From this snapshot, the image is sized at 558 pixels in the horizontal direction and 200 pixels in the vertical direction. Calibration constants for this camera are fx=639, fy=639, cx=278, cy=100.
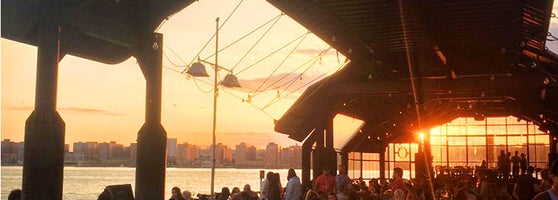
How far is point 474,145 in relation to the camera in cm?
4122

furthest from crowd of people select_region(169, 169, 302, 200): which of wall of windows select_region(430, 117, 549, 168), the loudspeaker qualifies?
wall of windows select_region(430, 117, 549, 168)

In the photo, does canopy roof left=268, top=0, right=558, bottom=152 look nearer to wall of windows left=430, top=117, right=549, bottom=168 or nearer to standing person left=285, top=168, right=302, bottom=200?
standing person left=285, top=168, right=302, bottom=200

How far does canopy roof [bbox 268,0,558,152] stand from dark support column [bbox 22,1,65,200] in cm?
692

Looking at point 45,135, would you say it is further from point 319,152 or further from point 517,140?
point 517,140

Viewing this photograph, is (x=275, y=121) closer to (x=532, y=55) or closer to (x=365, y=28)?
(x=365, y=28)

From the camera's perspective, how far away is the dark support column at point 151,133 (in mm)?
9680

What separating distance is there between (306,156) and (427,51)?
608cm

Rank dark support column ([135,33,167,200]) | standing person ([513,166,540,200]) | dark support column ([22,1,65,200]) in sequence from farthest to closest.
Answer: standing person ([513,166,540,200]), dark support column ([135,33,167,200]), dark support column ([22,1,65,200])

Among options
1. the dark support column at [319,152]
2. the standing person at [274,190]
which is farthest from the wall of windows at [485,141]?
the standing person at [274,190]

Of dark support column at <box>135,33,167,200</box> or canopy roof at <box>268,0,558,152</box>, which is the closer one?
dark support column at <box>135,33,167,200</box>

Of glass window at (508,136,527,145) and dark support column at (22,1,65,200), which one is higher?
glass window at (508,136,527,145)

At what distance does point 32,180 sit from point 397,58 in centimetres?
1332

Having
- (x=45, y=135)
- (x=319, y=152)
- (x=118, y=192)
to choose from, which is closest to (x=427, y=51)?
(x=319, y=152)

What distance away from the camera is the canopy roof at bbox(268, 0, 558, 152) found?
559 inches
